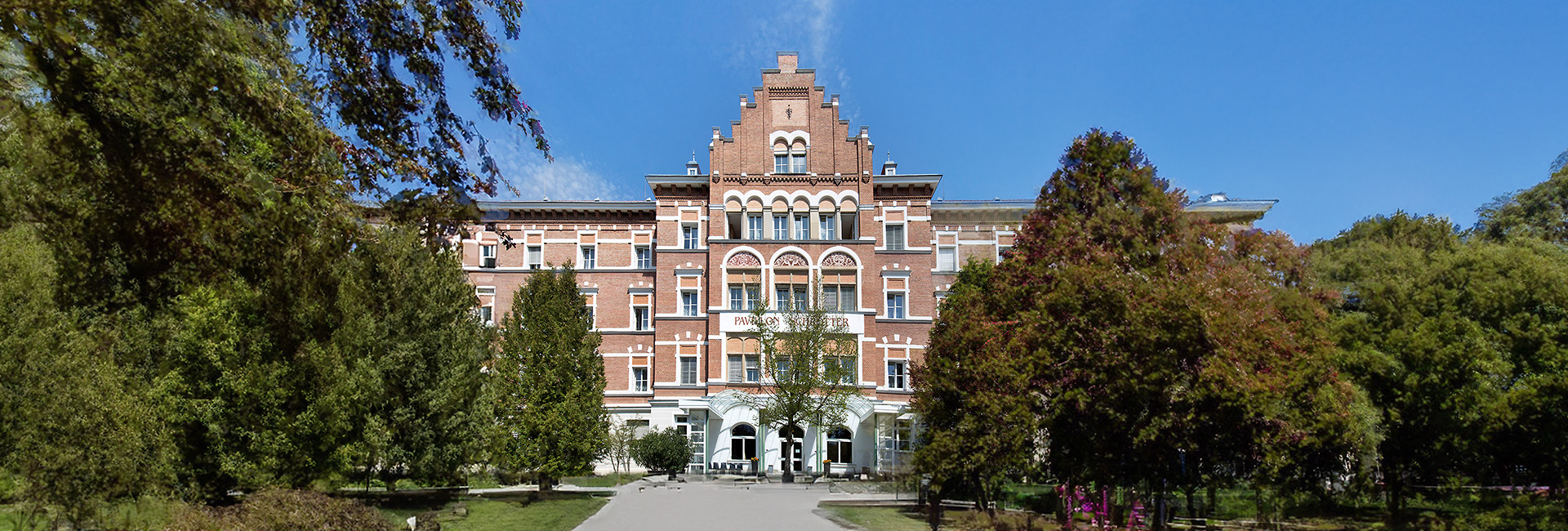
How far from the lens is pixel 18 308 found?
59.1 ft

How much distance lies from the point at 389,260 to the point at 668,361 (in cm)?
2264

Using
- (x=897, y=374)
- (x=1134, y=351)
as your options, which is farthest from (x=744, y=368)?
(x=1134, y=351)

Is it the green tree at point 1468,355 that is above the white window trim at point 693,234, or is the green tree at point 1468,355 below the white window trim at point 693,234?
below

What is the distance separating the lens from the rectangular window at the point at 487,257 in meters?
48.5

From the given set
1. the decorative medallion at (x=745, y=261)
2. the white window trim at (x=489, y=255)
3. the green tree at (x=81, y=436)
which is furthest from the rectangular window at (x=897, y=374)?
the green tree at (x=81, y=436)

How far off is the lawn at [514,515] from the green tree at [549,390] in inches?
88.4

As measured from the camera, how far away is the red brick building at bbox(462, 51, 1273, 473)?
145 feet

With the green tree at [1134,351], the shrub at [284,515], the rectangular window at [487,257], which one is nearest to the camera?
the shrub at [284,515]

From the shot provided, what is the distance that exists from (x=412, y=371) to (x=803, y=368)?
64.0 ft

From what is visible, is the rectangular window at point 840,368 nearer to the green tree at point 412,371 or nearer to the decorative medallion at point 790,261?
the decorative medallion at point 790,261

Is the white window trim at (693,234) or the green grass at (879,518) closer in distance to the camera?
the green grass at (879,518)

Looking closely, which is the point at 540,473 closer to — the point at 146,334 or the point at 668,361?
the point at 146,334

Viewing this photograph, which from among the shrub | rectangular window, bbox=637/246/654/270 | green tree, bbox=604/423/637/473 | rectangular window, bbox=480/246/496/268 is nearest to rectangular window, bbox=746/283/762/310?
rectangular window, bbox=637/246/654/270

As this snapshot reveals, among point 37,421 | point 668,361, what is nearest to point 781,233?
point 668,361
